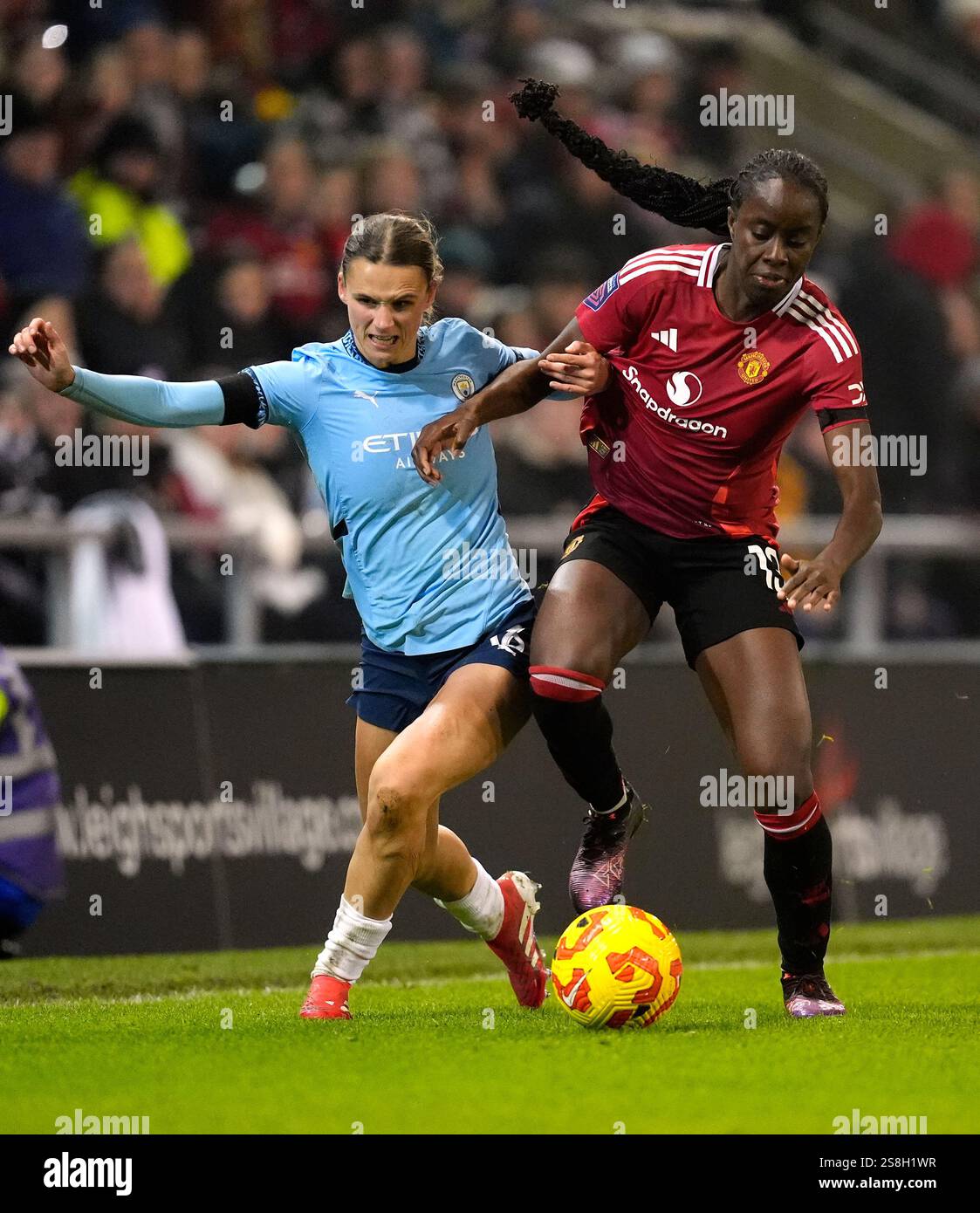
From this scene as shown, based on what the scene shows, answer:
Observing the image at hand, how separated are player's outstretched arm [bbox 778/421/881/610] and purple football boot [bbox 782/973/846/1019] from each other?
1.25 meters

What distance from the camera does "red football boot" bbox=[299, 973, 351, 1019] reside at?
5.93 meters

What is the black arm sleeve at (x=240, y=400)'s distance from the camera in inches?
232

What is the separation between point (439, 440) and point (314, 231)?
265 inches

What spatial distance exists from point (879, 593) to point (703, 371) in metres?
6.81

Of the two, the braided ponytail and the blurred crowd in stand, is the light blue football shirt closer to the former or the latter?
the braided ponytail

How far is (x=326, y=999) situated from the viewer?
19.5ft

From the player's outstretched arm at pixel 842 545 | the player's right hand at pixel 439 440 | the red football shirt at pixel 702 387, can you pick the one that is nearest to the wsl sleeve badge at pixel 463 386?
the player's right hand at pixel 439 440

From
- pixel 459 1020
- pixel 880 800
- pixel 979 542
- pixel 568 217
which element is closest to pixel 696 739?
pixel 880 800

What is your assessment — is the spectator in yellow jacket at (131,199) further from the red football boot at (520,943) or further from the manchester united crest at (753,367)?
the manchester united crest at (753,367)

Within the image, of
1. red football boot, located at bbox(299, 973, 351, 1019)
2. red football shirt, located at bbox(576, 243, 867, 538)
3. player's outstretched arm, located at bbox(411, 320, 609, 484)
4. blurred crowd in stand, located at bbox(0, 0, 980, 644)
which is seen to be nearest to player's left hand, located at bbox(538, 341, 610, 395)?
player's outstretched arm, located at bbox(411, 320, 609, 484)

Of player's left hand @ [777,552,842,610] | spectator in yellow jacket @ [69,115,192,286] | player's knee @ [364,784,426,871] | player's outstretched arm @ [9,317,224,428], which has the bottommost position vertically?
player's knee @ [364,784,426,871]

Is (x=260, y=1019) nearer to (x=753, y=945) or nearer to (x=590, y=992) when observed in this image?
(x=590, y=992)

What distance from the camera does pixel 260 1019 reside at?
6.09 m

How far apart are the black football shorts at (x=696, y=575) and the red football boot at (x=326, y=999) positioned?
1.48 metres
